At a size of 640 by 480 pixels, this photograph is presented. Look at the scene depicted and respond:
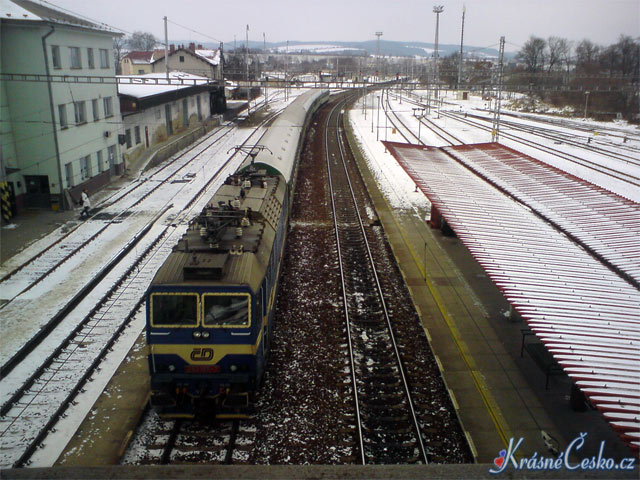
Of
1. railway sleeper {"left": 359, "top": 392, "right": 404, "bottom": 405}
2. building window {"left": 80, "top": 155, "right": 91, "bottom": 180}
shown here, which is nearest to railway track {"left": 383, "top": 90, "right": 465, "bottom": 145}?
building window {"left": 80, "top": 155, "right": 91, "bottom": 180}

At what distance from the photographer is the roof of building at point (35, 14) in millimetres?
22578

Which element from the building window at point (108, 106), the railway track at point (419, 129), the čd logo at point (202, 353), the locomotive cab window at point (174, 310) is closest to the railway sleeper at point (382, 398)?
the čd logo at point (202, 353)

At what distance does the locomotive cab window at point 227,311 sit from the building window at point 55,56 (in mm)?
20124

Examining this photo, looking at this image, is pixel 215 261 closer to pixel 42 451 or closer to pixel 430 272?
pixel 42 451

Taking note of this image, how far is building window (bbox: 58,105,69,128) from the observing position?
24181 millimetres

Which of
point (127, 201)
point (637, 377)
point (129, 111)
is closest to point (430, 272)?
point (637, 377)

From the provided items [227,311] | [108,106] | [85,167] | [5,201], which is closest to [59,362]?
[227,311]

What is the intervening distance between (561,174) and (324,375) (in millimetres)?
14421

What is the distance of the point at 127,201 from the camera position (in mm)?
25469

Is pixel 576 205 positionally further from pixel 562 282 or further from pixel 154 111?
pixel 154 111

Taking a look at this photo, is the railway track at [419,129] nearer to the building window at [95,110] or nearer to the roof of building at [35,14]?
the building window at [95,110]

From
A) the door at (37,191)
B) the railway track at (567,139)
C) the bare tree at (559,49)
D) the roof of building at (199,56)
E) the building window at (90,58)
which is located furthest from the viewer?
the bare tree at (559,49)

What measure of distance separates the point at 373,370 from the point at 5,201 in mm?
17989

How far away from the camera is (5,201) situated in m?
21.9
